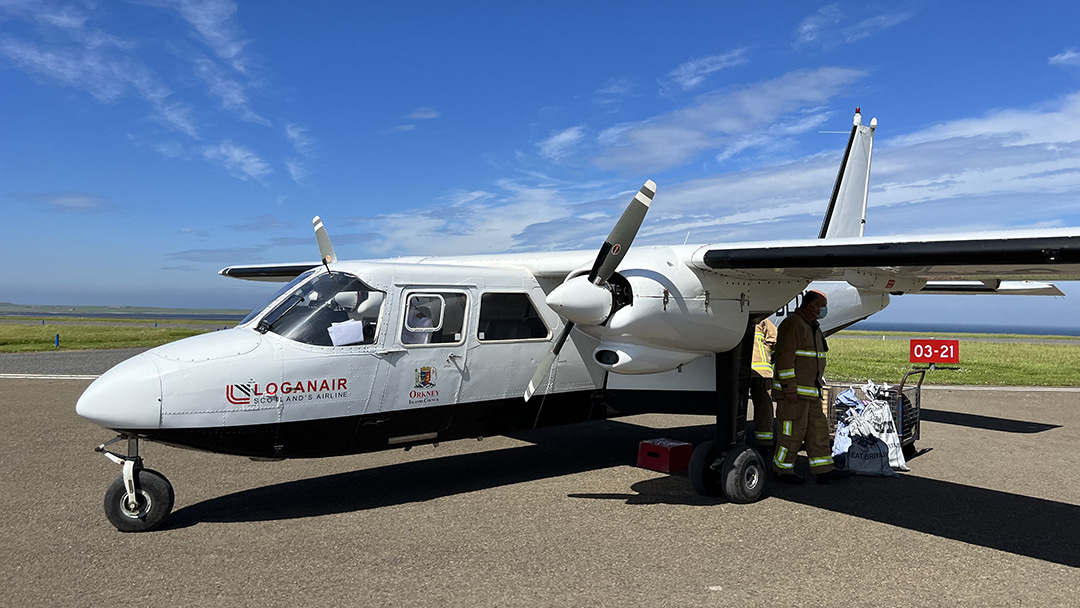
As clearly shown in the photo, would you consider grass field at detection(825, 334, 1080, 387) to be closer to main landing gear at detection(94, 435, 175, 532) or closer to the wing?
the wing

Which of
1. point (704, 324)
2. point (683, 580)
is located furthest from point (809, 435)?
point (683, 580)

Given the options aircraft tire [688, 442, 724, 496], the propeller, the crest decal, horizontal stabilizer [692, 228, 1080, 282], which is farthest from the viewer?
aircraft tire [688, 442, 724, 496]

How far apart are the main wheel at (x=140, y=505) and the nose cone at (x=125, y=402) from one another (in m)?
0.62

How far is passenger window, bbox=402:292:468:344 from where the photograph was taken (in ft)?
22.5

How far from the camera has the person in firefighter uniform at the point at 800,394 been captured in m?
7.77

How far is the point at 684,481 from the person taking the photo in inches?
326

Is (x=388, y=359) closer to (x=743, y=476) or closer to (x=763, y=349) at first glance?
(x=743, y=476)

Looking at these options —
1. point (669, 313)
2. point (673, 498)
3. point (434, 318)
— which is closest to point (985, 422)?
point (673, 498)

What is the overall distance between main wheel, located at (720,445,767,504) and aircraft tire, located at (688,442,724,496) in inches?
5.9

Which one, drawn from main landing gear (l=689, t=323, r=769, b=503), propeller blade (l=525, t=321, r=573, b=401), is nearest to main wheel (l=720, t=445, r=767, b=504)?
main landing gear (l=689, t=323, r=769, b=503)

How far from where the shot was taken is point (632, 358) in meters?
6.91

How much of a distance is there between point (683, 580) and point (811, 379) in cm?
360

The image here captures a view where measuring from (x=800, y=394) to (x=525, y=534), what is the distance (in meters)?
3.67

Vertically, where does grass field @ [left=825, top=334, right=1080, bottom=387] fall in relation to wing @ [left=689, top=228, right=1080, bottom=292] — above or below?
below
